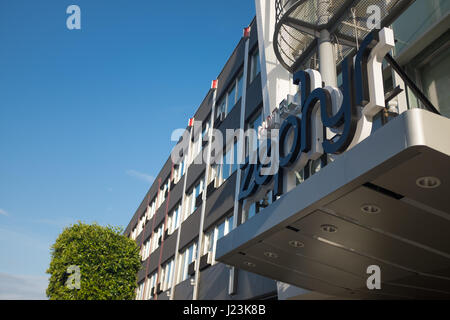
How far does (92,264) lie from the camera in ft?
71.9

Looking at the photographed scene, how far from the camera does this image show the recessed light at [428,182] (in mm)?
5816

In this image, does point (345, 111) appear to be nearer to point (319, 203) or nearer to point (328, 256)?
point (319, 203)

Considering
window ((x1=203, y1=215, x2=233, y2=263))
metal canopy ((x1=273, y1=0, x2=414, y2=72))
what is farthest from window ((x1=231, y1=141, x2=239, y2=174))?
metal canopy ((x1=273, y1=0, x2=414, y2=72))

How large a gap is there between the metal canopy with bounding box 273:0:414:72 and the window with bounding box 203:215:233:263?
846cm

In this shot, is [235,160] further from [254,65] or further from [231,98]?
[231,98]

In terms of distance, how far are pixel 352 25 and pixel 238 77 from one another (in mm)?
11832

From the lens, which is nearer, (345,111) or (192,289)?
(345,111)

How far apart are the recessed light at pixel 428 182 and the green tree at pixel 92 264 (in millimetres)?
18428

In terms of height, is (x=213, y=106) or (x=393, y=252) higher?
(x=213, y=106)

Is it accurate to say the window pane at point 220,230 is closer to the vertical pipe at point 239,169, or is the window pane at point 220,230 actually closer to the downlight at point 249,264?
the vertical pipe at point 239,169

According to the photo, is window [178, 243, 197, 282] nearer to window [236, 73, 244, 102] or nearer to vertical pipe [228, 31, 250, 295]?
vertical pipe [228, 31, 250, 295]
